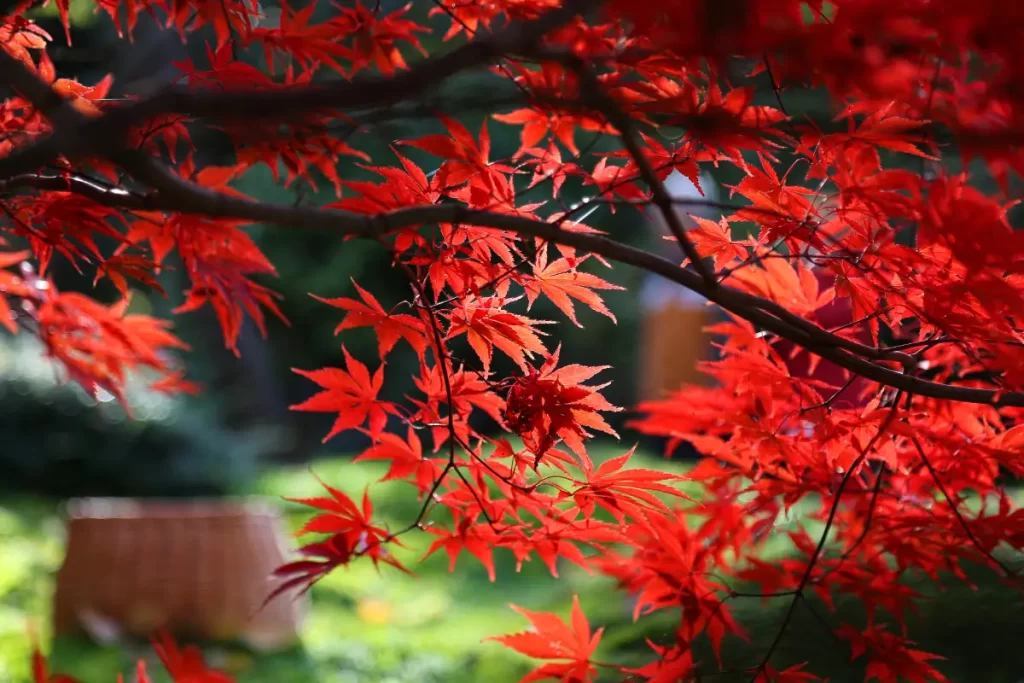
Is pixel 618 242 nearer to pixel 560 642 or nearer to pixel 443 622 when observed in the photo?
pixel 560 642

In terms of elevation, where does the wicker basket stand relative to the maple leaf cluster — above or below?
below

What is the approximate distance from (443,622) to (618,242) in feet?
9.34

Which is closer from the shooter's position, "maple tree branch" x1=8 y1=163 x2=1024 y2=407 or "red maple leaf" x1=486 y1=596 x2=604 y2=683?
"maple tree branch" x1=8 y1=163 x2=1024 y2=407

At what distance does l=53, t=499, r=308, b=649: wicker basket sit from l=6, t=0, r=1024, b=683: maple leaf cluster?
1.60 m

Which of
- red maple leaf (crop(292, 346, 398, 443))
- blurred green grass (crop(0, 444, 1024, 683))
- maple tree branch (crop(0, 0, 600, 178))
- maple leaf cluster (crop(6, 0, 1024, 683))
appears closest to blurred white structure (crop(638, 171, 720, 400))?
blurred green grass (crop(0, 444, 1024, 683))

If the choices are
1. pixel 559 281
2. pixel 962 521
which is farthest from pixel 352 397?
pixel 962 521

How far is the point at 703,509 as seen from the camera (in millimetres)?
1306

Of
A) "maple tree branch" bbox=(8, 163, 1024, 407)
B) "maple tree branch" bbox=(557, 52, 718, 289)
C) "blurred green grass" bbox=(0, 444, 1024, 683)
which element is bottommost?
"blurred green grass" bbox=(0, 444, 1024, 683)

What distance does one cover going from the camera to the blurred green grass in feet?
5.48

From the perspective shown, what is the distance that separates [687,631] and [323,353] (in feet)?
22.5

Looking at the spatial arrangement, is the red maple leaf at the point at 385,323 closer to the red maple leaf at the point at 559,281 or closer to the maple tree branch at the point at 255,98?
the red maple leaf at the point at 559,281

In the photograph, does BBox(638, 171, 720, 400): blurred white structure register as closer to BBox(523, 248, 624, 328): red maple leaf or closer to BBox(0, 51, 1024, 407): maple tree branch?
BBox(523, 248, 624, 328): red maple leaf

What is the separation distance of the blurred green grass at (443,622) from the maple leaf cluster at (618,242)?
17cm

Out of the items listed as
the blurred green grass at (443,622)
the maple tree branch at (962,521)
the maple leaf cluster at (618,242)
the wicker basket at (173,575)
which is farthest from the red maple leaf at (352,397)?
the wicker basket at (173,575)
